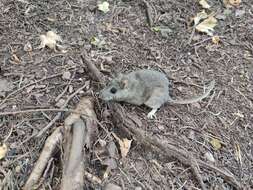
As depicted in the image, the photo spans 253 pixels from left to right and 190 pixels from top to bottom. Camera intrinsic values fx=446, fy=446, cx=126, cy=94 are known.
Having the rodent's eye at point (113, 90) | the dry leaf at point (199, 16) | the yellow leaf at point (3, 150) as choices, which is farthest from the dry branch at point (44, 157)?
the dry leaf at point (199, 16)

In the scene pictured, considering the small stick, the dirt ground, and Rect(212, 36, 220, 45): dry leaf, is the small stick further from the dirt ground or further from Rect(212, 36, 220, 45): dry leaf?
Rect(212, 36, 220, 45): dry leaf

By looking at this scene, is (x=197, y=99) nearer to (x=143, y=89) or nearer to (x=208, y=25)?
(x=143, y=89)

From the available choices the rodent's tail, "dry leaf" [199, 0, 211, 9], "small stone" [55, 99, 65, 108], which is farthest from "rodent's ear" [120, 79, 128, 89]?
"dry leaf" [199, 0, 211, 9]

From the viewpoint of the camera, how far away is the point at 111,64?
485 centimetres

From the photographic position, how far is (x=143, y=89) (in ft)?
15.1

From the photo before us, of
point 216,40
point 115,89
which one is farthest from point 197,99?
point 216,40

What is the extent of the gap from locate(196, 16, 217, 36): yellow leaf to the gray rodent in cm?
127

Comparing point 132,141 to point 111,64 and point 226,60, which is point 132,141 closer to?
point 111,64

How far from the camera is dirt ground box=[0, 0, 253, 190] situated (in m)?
3.93

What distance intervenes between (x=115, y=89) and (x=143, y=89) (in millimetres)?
385

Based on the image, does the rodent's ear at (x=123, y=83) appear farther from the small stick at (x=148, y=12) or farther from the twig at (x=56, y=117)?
the small stick at (x=148, y=12)

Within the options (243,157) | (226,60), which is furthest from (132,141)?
(226,60)

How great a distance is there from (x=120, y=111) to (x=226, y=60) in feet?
5.61

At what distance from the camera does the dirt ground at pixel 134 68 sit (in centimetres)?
393
